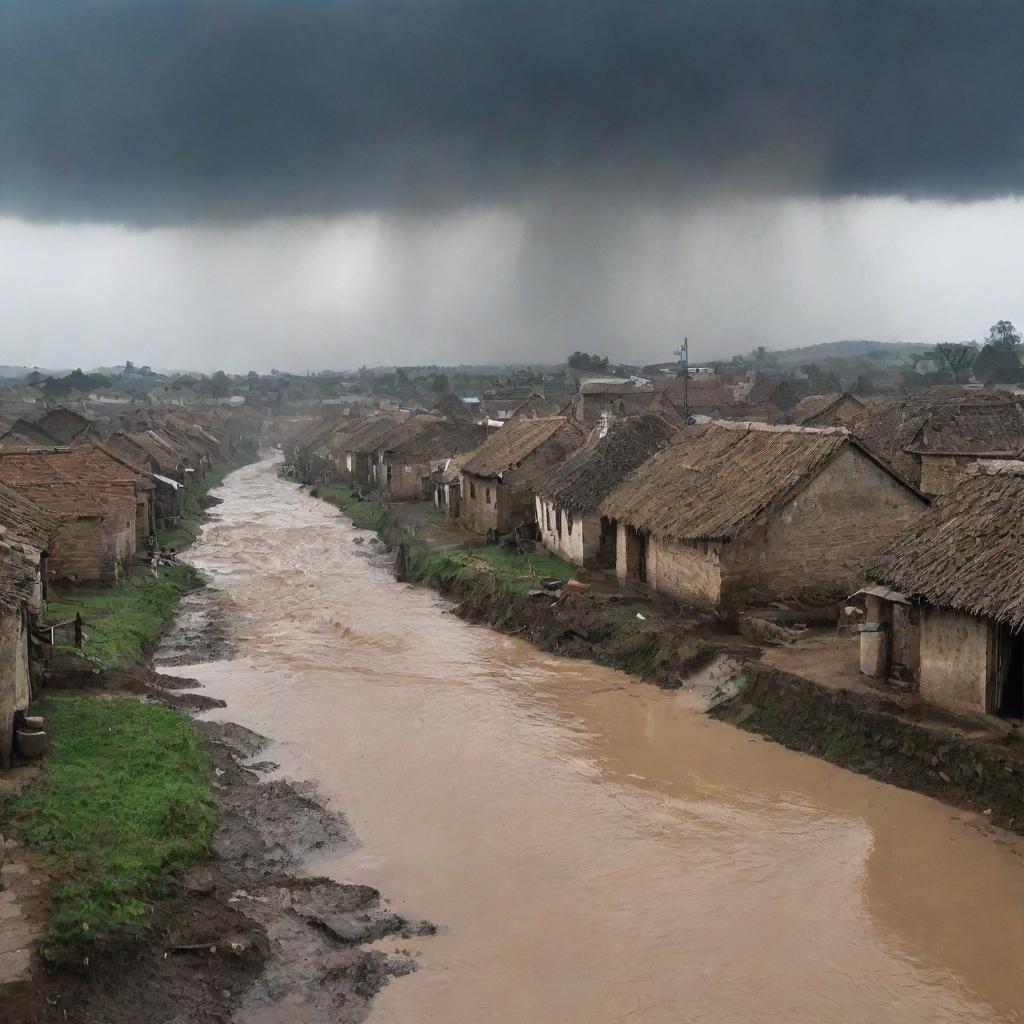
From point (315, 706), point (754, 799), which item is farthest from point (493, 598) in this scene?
point (754, 799)

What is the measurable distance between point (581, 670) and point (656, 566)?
3696mm

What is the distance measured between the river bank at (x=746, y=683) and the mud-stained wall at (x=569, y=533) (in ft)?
2.54

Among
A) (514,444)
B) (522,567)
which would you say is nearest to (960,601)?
(522,567)

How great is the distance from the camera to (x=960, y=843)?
1234 cm

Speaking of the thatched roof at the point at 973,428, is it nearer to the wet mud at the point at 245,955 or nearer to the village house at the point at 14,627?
the wet mud at the point at 245,955

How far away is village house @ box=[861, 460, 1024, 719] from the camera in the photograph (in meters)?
13.6

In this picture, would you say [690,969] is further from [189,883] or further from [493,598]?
[493,598]

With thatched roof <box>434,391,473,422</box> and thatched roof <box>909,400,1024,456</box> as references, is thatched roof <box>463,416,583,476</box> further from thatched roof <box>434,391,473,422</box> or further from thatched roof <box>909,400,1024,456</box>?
thatched roof <box>434,391,473,422</box>

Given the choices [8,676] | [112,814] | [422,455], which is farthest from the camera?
[422,455]

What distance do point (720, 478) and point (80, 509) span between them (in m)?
14.8

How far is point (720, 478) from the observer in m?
22.6

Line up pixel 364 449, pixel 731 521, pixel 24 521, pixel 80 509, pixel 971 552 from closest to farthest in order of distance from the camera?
pixel 971 552, pixel 24 521, pixel 731 521, pixel 80 509, pixel 364 449

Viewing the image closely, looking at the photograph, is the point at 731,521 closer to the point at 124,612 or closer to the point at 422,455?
the point at 124,612

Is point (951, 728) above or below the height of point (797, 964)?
above
